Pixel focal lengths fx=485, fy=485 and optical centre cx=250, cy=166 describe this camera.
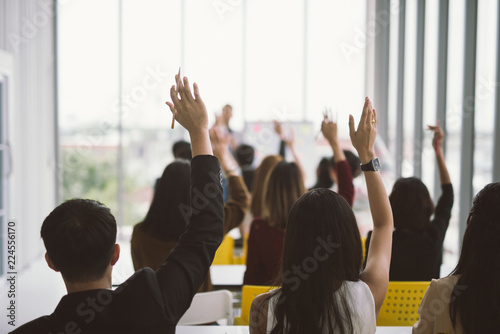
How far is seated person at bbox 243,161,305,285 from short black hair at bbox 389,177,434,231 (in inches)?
24.0

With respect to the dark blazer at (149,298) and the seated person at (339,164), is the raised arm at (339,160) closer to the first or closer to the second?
the seated person at (339,164)

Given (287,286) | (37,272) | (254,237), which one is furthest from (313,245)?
(37,272)

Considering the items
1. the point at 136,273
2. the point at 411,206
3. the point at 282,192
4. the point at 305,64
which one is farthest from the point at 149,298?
the point at 305,64

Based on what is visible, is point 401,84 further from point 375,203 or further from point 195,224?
point 195,224

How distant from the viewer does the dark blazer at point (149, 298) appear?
106 cm

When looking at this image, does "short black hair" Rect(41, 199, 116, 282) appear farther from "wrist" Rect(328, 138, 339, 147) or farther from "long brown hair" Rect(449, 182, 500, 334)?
"wrist" Rect(328, 138, 339, 147)

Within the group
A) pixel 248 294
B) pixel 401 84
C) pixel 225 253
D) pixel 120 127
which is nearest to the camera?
pixel 248 294

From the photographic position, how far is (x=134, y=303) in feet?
3.47

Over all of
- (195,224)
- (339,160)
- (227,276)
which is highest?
(339,160)

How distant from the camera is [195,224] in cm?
119

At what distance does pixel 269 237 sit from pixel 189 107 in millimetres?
1587

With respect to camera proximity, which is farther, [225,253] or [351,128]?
[225,253]

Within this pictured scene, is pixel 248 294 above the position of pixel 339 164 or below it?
below

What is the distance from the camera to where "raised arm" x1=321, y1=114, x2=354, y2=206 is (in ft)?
7.94
